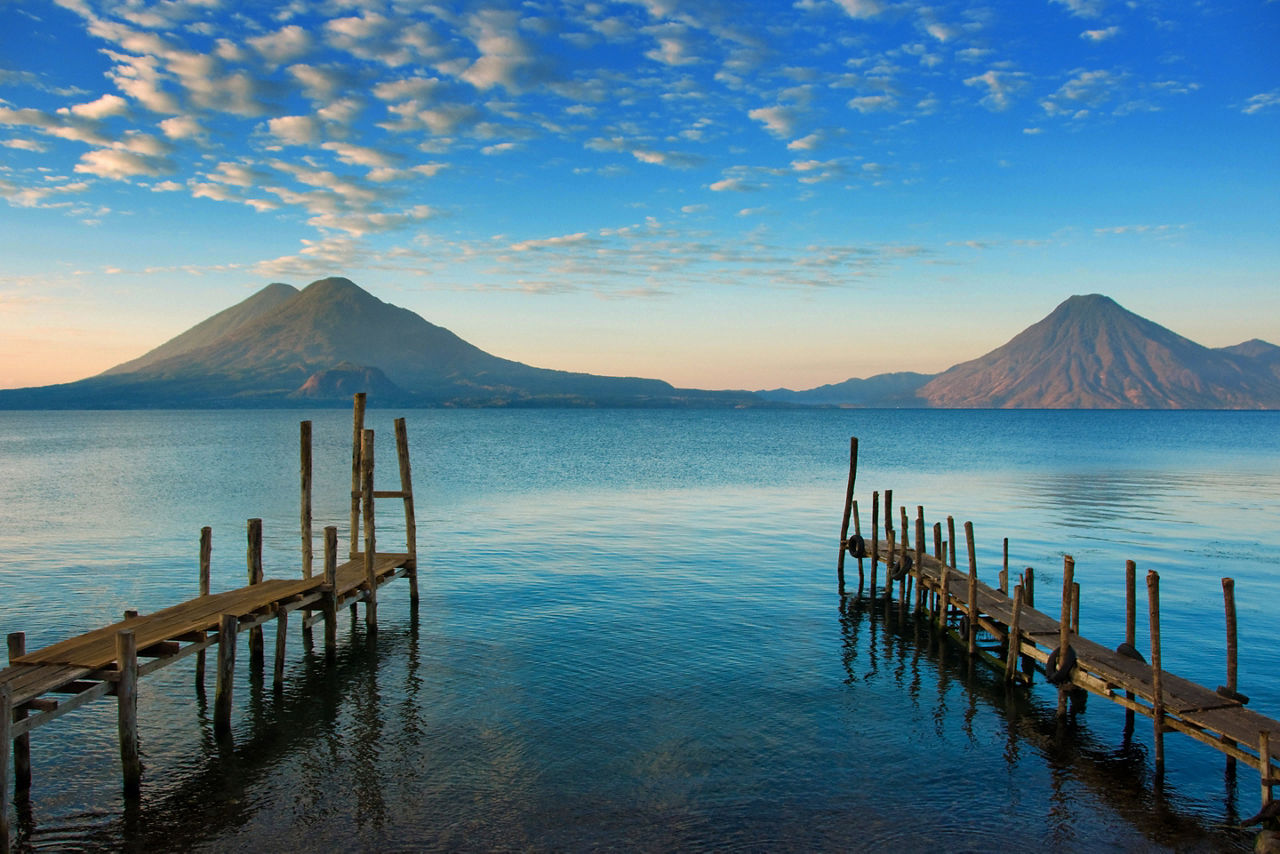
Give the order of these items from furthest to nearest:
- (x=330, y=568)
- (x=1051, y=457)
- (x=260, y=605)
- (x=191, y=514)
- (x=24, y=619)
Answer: (x=1051, y=457) < (x=191, y=514) < (x=24, y=619) < (x=330, y=568) < (x=260, y=605)

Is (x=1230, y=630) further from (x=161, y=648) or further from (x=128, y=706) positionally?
(x=161, y=648)

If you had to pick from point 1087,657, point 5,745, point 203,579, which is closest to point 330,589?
point 203,579

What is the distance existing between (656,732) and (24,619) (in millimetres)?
17560

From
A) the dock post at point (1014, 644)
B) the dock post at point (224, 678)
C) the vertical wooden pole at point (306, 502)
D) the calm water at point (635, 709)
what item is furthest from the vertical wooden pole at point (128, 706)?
the dock post at point (1014, 644)

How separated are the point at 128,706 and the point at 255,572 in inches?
293

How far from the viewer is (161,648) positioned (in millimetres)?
13695

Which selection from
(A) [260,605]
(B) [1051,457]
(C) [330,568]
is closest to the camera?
(A) [260,605]

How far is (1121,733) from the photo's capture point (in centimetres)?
1523

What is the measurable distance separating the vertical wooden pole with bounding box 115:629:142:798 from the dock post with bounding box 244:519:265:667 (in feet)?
19.7

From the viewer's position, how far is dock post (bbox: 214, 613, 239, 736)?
14.2 meters

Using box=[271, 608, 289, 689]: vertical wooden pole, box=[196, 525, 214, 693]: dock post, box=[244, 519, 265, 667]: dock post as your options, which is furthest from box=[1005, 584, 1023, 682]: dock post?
box=[196, 525, 214, 693]: dock post

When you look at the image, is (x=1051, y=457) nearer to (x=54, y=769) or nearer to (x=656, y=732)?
(x=656, y=732)

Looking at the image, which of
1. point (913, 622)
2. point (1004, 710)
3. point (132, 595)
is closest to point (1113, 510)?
point (913, 622)

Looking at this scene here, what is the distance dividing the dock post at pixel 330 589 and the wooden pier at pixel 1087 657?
48.7 ft
